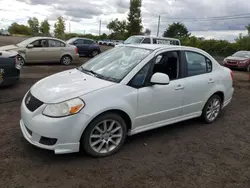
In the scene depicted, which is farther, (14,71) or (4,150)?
(14,71)

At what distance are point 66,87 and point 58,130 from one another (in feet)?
2.27

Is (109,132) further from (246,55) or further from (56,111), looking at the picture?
(246,55)

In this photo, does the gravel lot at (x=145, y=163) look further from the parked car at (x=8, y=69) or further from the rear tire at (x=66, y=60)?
the rear tire at (x=66, y=60)

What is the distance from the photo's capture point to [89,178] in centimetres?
289

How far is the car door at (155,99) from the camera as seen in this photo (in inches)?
142

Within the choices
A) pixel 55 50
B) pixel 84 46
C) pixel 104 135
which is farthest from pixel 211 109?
pixel 84 46

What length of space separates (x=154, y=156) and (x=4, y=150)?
7.14ft

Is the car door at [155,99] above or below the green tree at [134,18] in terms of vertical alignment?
below

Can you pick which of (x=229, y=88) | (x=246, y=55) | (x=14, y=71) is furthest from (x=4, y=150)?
(x=246, y=55)

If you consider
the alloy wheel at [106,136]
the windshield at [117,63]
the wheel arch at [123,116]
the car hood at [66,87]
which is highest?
the windshield at [117,63]

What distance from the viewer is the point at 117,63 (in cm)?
397

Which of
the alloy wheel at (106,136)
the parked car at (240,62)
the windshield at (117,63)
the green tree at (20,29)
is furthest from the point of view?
the green tree at (20,29)

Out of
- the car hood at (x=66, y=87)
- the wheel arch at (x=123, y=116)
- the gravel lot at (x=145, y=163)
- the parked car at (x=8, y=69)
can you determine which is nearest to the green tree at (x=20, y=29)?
the parked car at (x=8, y=69)

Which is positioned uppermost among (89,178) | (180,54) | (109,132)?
(180,54)
